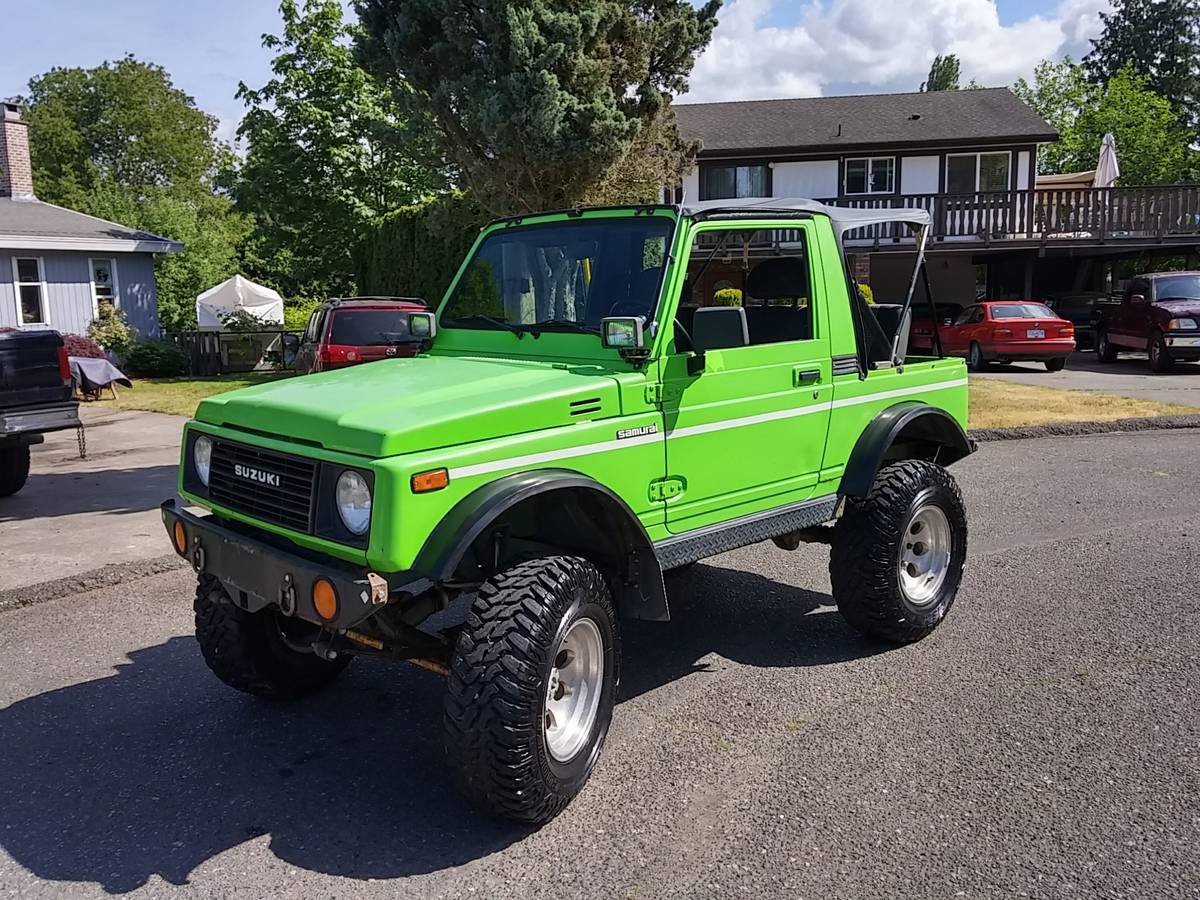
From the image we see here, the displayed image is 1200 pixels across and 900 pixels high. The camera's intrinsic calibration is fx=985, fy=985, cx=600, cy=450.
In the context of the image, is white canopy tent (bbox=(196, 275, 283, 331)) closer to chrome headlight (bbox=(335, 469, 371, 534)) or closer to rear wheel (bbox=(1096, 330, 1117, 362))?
rear wheel (bbox=(1096, 330, 1117, 362))

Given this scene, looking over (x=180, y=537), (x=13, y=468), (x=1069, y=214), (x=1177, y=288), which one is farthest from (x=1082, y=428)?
(x=1069, y=214)

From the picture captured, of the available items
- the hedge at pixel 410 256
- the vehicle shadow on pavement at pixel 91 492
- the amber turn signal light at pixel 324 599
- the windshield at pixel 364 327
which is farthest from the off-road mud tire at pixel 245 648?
the hedge at pixel 410 256

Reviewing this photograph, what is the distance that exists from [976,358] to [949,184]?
9720 mm

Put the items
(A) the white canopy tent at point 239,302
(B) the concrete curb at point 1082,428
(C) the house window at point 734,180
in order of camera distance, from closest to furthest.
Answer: (B) the concrete curb at point 1082,428
(C) the house window at point 734,180
(A) the white canopy tent at point 239,302

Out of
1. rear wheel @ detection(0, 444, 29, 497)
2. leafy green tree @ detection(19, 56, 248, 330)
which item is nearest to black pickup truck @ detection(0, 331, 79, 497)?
rear wheel @ detection(0, 444, 29, 497)

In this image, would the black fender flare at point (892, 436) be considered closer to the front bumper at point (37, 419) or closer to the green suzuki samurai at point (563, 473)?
the green suzuki samurai at point (563, 473)

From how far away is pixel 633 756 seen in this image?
3998mm

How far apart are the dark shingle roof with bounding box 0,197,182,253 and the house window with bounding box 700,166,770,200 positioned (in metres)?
14.3

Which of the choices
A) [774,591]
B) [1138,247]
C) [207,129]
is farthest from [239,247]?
[774,591]

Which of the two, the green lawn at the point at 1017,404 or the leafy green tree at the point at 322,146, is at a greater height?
the leafy green tree at the point at 322,146

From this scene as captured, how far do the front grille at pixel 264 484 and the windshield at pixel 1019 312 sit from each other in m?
18.1

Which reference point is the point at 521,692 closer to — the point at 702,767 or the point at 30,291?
the point at 702,767

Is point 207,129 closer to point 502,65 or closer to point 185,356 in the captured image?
point 185,356

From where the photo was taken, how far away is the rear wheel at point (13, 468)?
9.12 metres
